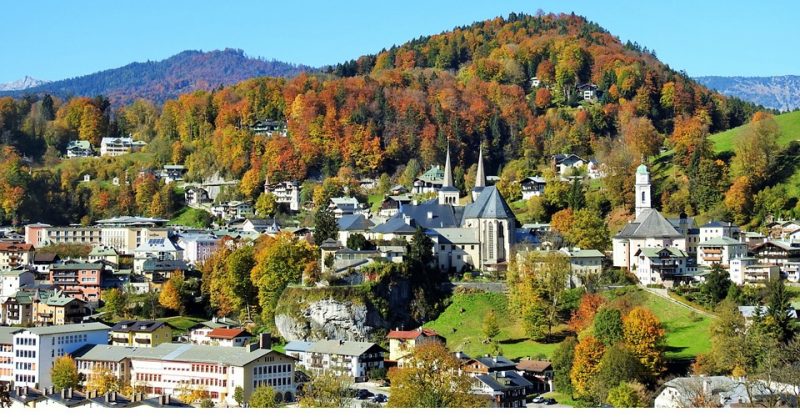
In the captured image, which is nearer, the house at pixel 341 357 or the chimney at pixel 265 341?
the house at pixel 341 357

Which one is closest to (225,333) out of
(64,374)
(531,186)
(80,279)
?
(64,374)

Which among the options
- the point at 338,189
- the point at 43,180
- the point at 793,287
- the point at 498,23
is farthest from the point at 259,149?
the point at 793,287

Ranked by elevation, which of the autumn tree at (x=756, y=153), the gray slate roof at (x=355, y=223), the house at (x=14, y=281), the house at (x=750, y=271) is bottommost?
the house at (x=14, y=281)

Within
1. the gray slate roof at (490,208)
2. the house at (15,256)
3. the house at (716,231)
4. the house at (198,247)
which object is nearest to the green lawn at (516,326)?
the gray slate roof at (490,208)

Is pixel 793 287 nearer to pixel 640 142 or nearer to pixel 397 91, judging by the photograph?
pixel 640 142

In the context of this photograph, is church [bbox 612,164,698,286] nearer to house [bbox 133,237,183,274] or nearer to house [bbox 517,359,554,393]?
house [bbox 517,359,554,393]

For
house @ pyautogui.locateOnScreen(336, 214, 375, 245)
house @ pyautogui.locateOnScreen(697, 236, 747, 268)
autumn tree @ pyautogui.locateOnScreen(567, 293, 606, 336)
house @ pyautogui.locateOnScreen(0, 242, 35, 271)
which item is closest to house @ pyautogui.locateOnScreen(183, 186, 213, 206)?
house @ pyautogui.locateOnScreen(0, 242, 35, 271)

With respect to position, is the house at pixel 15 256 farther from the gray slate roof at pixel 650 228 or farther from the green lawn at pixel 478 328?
the gray slate roof at pixel 650 228
